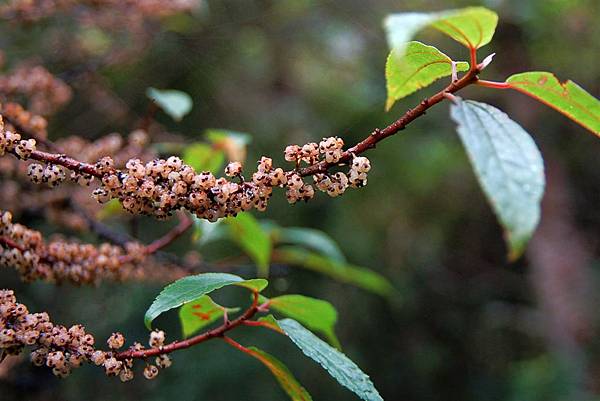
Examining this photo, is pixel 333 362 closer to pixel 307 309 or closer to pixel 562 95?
pixel 307 309

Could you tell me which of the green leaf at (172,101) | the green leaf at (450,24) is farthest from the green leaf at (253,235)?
the green leaf at (450,24)

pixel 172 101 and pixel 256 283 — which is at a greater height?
pixel 256 283

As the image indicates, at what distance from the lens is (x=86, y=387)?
2617mm

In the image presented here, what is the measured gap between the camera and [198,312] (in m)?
0.98

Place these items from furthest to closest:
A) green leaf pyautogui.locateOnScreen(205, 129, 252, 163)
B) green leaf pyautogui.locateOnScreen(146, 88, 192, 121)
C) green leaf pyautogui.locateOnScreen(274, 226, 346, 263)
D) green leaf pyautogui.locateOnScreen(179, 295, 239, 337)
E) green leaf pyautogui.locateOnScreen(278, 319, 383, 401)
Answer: green leaf pyautogui.locateOnScreen(274, 226, 346, 263) < green leaf pyautogui.locateOnScreen(205, 129, 252, 163) < green leaf pyautogui.locateOnScreen(146, 88, 192, 121) < green leaf pyautogui.locateOnScreen(179, 295, 239, 337) < green leaf pyautogui.locateOnScreen(278, 319, 383, 401)

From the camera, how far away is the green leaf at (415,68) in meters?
0.78

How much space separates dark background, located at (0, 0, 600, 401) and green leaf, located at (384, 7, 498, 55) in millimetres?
1687

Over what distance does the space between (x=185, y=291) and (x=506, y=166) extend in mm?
457

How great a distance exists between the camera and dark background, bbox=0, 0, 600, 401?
2.78m

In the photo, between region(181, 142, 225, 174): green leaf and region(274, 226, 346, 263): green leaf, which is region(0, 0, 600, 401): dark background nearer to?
region(274, 226, 346, 263): green leaf

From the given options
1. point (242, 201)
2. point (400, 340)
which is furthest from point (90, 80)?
point (400, 340)

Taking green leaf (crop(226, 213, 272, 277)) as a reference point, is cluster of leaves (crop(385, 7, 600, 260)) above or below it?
above

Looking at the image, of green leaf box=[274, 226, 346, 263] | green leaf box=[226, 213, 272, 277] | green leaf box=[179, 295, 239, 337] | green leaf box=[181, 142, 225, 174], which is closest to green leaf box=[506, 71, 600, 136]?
green leaf box=[179, 295, 239, 337]

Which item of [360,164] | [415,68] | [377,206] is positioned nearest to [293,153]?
[360,164]
